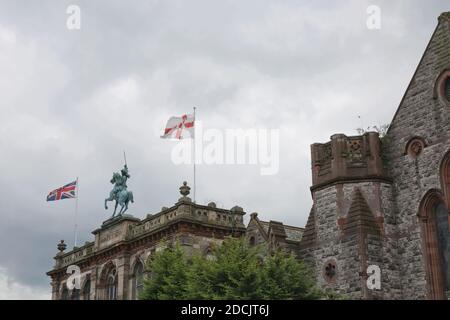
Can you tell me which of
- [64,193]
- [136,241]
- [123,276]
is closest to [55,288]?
[64,193]

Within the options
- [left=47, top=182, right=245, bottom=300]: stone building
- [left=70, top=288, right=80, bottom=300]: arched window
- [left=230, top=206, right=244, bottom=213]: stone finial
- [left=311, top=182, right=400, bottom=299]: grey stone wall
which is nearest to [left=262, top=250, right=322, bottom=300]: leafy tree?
[left=311, top=182, right=400, bottom=299]: grey stone wall

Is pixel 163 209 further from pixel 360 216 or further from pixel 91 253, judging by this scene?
pixel 360 216

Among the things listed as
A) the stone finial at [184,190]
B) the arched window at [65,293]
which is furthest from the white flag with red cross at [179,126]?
the arched window at [65,293]

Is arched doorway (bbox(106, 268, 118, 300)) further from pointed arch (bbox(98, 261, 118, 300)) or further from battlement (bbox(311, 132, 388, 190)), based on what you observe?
battlement (bbox(311, 132, 388, 190))

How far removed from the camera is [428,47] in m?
27.3

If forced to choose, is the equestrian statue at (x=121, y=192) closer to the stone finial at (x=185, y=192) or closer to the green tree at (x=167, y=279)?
the stone finial at (x=185, y=192)

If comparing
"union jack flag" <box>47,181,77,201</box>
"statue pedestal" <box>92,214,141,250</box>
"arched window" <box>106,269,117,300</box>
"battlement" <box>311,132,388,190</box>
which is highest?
"union jack flag" <box>47,181,77,201</box>

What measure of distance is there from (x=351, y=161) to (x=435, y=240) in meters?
4.61

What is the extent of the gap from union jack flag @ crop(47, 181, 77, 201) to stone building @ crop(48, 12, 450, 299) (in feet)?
70.2

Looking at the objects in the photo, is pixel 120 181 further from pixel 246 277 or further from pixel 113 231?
pixel 246 277

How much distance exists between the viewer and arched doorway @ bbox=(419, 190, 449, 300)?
986 inches

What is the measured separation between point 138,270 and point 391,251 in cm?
2114

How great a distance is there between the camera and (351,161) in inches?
1101
